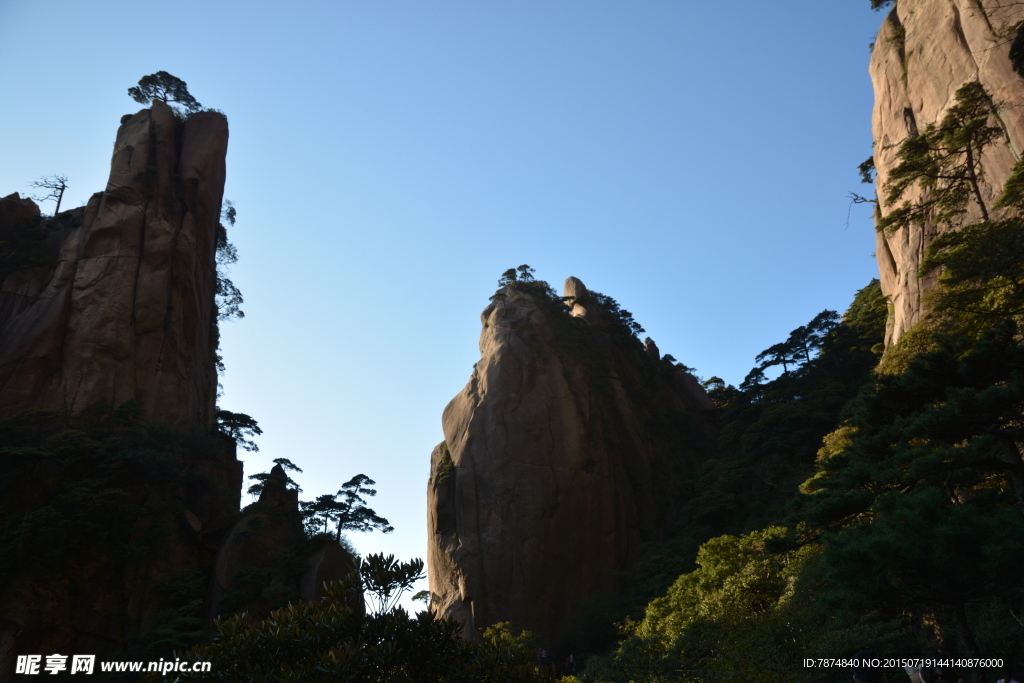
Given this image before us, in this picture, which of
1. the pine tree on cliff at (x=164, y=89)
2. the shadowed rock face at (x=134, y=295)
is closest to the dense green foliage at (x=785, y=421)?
the shadowed rock face at (x=134, y=295)

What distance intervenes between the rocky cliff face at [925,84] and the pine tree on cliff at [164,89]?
36.8 meters

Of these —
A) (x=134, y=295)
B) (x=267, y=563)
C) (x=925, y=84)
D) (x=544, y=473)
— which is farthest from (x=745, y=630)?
(x=134, y=295)

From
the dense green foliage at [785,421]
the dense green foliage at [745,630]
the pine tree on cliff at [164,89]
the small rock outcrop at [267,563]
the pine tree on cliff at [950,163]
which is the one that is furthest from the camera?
the pine tree on cliff at [164,89]

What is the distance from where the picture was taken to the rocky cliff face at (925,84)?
17031 mm

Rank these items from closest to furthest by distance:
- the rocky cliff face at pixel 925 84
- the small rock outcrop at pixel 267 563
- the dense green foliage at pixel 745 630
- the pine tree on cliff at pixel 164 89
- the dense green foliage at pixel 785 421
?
the dense green foliage at pixel 745 630
the rocky cliff face at pixel 925 84
the small rock outcrop at pixel 267 563
the dense green foliage at pixel 785 421
the pine tree on cliff at pixel 164 89

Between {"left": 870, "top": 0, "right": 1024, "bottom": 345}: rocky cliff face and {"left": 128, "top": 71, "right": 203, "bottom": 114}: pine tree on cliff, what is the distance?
3678 cm

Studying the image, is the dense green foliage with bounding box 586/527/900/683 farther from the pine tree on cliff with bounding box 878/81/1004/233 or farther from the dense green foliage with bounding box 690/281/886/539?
the pine tree on cliff with bounding box 878/81/1004/233

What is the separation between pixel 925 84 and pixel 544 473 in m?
20.5

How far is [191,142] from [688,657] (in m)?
37.8

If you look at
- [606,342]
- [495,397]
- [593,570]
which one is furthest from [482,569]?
[606,342]

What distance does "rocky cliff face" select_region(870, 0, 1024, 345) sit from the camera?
55.9 ft

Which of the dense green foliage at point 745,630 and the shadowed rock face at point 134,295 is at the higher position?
the shadowed rock face at point 134,295

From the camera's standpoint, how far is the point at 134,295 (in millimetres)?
32781

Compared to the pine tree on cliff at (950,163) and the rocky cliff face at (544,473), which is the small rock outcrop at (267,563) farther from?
the pine tree on cliff at (950,163)
